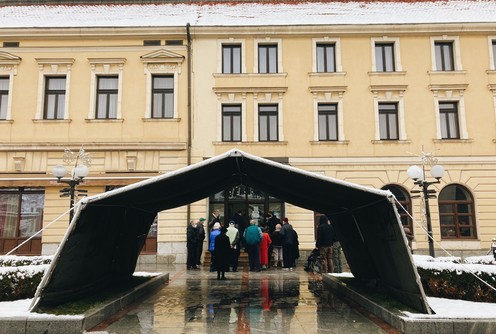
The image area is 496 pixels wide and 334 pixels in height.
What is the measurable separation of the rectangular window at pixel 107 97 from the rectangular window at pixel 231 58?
5416 mm

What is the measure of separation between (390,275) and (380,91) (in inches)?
587

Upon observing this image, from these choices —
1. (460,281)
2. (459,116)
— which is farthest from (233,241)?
(459,116)

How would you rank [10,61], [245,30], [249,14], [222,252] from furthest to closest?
[249,14] < [245,30] < [10,61] < [222,252]

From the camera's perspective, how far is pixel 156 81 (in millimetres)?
22844

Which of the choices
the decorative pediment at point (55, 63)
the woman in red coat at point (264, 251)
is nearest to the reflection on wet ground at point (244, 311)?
the woman in red coat at point (264, 251)

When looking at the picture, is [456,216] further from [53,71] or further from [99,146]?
[53,71]

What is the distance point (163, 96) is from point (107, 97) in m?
2.73

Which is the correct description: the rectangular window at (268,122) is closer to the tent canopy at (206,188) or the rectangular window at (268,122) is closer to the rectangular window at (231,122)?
the rectangular window at (231,122)

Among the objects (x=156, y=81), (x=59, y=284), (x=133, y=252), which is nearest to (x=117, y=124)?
(x=156, y=81)

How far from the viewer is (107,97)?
22.6m

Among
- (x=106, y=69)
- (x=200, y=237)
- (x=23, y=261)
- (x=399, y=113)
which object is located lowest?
(x=23, y=261)

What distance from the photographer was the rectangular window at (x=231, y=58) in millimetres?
23047

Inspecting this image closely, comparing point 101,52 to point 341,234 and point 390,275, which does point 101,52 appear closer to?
point 341,234

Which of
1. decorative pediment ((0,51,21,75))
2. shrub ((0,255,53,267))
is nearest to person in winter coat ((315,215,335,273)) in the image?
shrub ((0,255,53,267))
